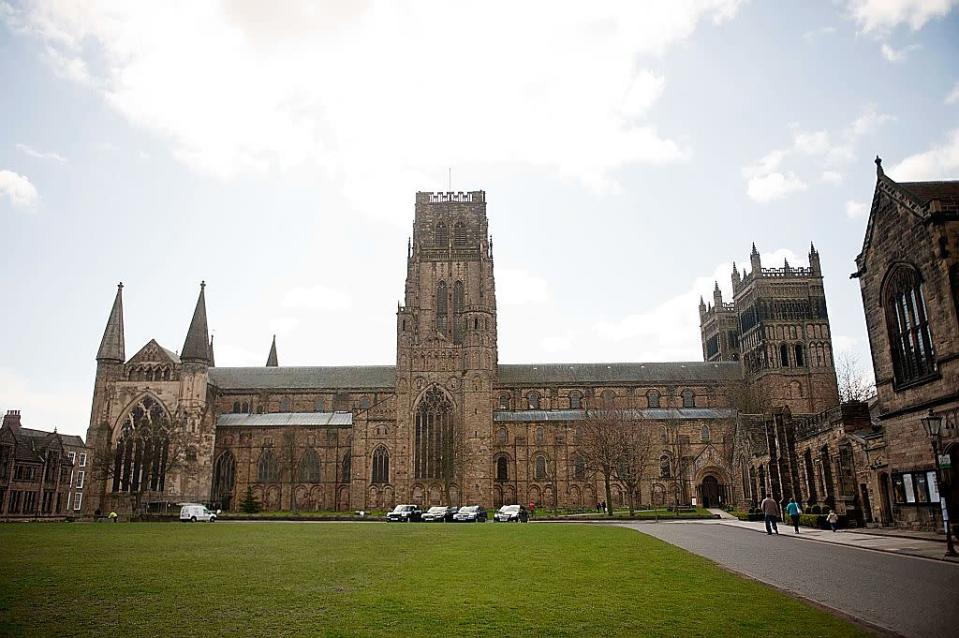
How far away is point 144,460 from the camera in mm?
71750

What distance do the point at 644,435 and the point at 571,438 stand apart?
9468 millimetres

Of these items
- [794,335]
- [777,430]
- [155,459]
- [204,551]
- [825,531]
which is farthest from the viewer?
[794,335]

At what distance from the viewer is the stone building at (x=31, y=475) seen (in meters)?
63.4

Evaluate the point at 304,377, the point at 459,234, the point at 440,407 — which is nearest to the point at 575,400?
the point at 440,407

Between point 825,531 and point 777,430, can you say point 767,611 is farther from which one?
point 777,430

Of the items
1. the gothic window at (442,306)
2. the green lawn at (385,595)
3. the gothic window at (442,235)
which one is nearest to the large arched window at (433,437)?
the gothic window at (442,306)

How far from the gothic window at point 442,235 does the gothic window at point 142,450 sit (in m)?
39.9

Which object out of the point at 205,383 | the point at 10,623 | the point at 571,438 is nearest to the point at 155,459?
the point at 205,383

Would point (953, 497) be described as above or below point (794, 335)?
below

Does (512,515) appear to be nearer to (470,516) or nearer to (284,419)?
(470,516)

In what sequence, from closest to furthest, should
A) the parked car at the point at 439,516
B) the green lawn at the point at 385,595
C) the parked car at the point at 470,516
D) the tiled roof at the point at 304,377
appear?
the green lawn at the point at 385,595 < the parked car at the point at 470,516 < the parked car at the point at 439,516 < the tiled roof at the point at 304,377

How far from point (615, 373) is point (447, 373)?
24.9m

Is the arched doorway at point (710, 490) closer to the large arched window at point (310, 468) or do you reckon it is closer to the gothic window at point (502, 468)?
the gothic window at point (502, 468)

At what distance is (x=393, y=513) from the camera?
5597 centimetres
